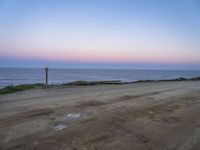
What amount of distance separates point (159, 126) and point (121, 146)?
1.37 meters

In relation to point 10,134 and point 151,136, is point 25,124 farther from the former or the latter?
point 151,136

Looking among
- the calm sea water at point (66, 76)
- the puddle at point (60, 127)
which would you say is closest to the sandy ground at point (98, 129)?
the puddle at point (60, 127)

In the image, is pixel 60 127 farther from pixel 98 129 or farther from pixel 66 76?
pixel 66 76

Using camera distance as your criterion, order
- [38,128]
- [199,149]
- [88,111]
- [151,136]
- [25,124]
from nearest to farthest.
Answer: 1. [199,149]
2. [151,136]
3. [38,128]
4. [25,124]
5. [88,111]

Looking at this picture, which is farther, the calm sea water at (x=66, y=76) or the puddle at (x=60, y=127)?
the calm sea water at (x=66, y=76)

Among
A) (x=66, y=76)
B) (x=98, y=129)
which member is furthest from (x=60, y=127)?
(x=66, y=76)

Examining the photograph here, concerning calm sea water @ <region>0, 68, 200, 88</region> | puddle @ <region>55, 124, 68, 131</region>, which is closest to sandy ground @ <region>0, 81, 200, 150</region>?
puddle @ <region>55, 124, 68, 131</region>

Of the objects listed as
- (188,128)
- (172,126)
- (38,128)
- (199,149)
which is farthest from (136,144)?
(38,128)

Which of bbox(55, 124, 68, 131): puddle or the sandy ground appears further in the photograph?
bbox(55, 124, 68, 131): puddle

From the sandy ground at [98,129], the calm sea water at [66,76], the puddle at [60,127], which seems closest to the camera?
the sandy ground at [98,129]

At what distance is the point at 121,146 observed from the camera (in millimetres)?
2701

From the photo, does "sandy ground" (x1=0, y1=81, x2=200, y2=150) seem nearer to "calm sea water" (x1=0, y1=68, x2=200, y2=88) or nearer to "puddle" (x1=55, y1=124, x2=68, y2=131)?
"puddle" (x1=55, y1=124, x2=68, y2=131)

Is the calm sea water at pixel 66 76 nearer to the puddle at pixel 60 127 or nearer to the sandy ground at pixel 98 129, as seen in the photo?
the sandy ground at pixel 98 129

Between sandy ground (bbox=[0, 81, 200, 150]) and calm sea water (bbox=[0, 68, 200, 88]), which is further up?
sandy ground (bbox=[0, 81, 200, 150])
